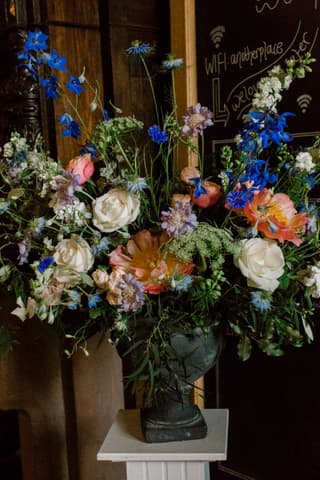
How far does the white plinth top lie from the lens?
1226mm

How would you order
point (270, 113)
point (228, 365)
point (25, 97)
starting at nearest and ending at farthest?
point (270, 113)
point (25, 97)
point (228, 365)

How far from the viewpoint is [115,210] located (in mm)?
1093

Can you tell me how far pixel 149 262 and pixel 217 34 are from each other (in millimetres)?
962

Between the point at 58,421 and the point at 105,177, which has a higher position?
the point at 105,177

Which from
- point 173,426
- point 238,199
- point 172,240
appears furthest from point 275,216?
point 173,426

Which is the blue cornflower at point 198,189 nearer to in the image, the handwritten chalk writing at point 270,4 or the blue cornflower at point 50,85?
the blue cornflower at point 50,85

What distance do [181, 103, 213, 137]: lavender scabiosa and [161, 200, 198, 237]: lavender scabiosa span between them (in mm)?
166

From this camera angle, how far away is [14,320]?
180 centimetres

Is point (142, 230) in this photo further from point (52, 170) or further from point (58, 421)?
point (58, 421)

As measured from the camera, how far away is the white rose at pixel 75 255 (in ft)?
3.63

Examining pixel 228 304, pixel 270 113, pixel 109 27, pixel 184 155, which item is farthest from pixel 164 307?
pixel 109 27

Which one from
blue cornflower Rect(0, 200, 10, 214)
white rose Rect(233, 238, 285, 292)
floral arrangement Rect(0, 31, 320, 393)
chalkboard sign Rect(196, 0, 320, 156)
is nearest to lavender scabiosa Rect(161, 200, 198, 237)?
floral arrangement Rect(0, 31, 320, 393)

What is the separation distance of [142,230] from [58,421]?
3.26 ft

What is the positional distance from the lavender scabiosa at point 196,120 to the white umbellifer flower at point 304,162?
183 mm
